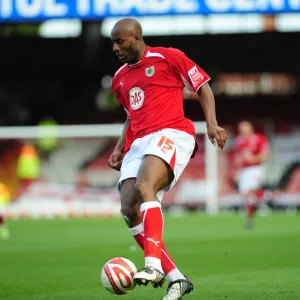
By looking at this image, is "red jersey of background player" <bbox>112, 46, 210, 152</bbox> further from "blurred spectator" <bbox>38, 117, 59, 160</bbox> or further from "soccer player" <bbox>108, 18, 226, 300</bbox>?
"blurred spectator" <bbox>38, 117, 59, 160</bbox>

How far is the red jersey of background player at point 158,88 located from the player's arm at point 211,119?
69 millimetres

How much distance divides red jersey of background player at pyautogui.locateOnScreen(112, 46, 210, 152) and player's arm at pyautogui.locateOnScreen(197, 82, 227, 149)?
0.07 metres

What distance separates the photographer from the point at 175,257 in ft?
35.4

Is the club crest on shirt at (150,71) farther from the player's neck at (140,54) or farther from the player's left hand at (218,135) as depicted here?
the player's left hand at (218,135)

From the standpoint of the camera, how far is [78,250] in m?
12.1

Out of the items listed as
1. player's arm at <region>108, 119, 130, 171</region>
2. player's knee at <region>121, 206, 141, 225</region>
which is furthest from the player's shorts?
player's arm at <region>108, 119, 130, 171</region>

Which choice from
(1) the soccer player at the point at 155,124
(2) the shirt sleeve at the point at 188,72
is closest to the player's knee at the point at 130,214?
(1) the soccer player at the point at 155,124

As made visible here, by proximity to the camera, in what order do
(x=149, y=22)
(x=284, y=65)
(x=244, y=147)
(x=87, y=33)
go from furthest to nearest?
(x=284, y=65)
(x=87, y=33)
(x=149, y=22)
(x=244, y=147)

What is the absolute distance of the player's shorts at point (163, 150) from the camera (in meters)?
6.50

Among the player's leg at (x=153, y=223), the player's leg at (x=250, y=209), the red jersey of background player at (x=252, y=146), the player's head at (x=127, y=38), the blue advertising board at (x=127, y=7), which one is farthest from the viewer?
the red jersey of background player at (x=252, y=146)

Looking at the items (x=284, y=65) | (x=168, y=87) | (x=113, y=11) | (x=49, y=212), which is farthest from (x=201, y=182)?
(x=168, y=87)

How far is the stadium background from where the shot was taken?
1407 centimetres

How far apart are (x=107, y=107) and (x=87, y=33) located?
3416mm

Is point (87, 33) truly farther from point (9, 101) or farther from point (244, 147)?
point (244, 147)
